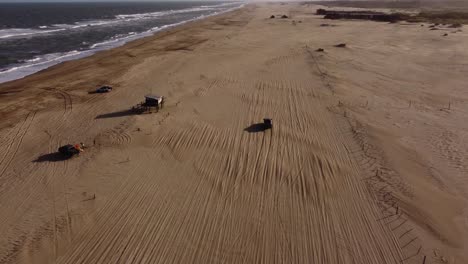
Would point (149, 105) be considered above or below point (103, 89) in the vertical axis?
below

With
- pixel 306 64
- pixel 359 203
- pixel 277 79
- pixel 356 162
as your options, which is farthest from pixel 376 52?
pixel 359 203

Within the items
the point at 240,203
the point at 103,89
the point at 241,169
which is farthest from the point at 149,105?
→ the point at 240,203

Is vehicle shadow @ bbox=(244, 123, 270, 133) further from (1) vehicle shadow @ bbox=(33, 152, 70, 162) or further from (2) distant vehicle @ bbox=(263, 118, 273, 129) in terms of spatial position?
(1) vehicle shadow @ bbox=(33, 152, 70, 162)

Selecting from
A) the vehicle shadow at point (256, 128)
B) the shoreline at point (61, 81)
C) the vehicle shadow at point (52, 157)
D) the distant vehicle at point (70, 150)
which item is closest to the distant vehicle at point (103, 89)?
the shoreline at point (61, 81)

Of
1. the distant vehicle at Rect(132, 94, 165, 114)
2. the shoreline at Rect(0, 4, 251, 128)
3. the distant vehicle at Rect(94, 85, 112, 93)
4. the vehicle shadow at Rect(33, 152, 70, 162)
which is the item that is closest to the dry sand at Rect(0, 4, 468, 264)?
the vehicle shadow at Rect(33, 152, 70, 162)

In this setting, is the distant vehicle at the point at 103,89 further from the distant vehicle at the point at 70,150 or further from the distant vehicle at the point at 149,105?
the distant vehicle at the point at 70,150

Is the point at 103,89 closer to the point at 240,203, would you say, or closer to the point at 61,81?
the point at 61,81
